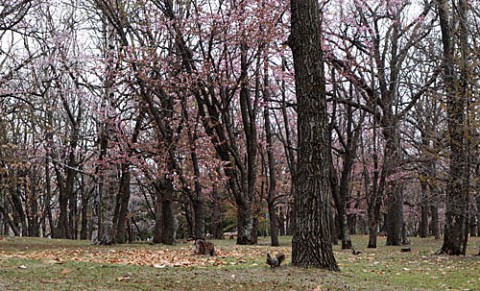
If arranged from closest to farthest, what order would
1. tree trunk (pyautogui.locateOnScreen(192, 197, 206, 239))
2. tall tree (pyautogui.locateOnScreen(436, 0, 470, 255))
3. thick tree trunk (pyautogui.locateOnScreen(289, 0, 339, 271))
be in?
1. thick tree trunk (pyautogui.locateOnScreen(289, 0, 339, 271))
2. tall tree (pyautogui.locateOnScreen(436, 0, 470, 255))
3. tree trunk (pyautogui.locateOnScreen(192, 197, 206, 239))

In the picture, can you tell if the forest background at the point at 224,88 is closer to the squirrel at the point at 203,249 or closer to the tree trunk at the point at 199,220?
the tree trunk at the point at 199,220

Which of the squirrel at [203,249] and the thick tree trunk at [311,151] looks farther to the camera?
the squirrel at [203,249]

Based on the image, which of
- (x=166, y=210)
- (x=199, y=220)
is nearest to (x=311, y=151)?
(x=199, y=220)

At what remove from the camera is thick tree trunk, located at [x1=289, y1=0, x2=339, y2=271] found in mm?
7691

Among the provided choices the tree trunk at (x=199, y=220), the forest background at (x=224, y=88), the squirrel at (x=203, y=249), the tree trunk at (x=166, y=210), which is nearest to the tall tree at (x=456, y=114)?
the forest background at (x=224, y=88)

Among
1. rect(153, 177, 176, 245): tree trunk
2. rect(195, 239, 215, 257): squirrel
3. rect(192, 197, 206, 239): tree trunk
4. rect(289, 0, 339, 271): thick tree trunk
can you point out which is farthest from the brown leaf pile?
rect(153, 177, 176, 245): tree trunk

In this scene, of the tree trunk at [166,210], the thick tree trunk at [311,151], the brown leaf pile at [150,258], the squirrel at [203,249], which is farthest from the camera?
the tree trunk at [166,210]

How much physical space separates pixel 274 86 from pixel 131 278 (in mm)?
16691

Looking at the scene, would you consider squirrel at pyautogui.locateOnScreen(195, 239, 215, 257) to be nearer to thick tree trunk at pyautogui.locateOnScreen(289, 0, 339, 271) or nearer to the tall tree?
thick tree trunk at pyautogui.locateOnScreen(289, 0, 339, 271)

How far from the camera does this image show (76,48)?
2133 centimetres

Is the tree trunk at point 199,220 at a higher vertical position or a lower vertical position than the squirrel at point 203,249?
higher

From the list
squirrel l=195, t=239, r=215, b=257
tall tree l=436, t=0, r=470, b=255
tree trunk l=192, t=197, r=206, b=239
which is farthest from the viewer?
tree trunk l=192, t=197, r=206, b=239

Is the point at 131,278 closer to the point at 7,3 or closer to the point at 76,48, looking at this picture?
the point at 7,3

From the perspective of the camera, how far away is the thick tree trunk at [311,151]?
25.2 feet
